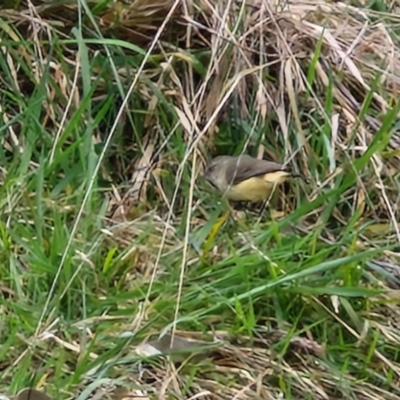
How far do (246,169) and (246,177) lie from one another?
2cm

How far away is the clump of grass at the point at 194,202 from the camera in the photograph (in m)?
1.65

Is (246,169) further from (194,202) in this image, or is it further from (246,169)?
(194,202)

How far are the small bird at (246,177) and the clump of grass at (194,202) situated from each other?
3 centimetres

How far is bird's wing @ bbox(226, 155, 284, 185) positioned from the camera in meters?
2.00

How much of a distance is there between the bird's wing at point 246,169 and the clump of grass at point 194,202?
0.18 ft

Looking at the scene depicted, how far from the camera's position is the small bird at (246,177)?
6.54ft

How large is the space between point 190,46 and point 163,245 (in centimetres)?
57

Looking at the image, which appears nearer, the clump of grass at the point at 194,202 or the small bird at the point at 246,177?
the clump of grass at the point at 194,202

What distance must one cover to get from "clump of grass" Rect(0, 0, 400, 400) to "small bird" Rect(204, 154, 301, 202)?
0.03 m

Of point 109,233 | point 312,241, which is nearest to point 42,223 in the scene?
point 109,233

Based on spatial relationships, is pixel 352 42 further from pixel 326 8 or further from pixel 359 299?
pixel 359 299

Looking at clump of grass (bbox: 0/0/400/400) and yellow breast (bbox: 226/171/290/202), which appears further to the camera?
yellow breast (bbox: 226/171/290/202)

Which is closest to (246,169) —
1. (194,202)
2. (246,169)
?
(246,169)

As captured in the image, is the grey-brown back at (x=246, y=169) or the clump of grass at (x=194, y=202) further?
the grey-brown back at (x=246, y=169)
